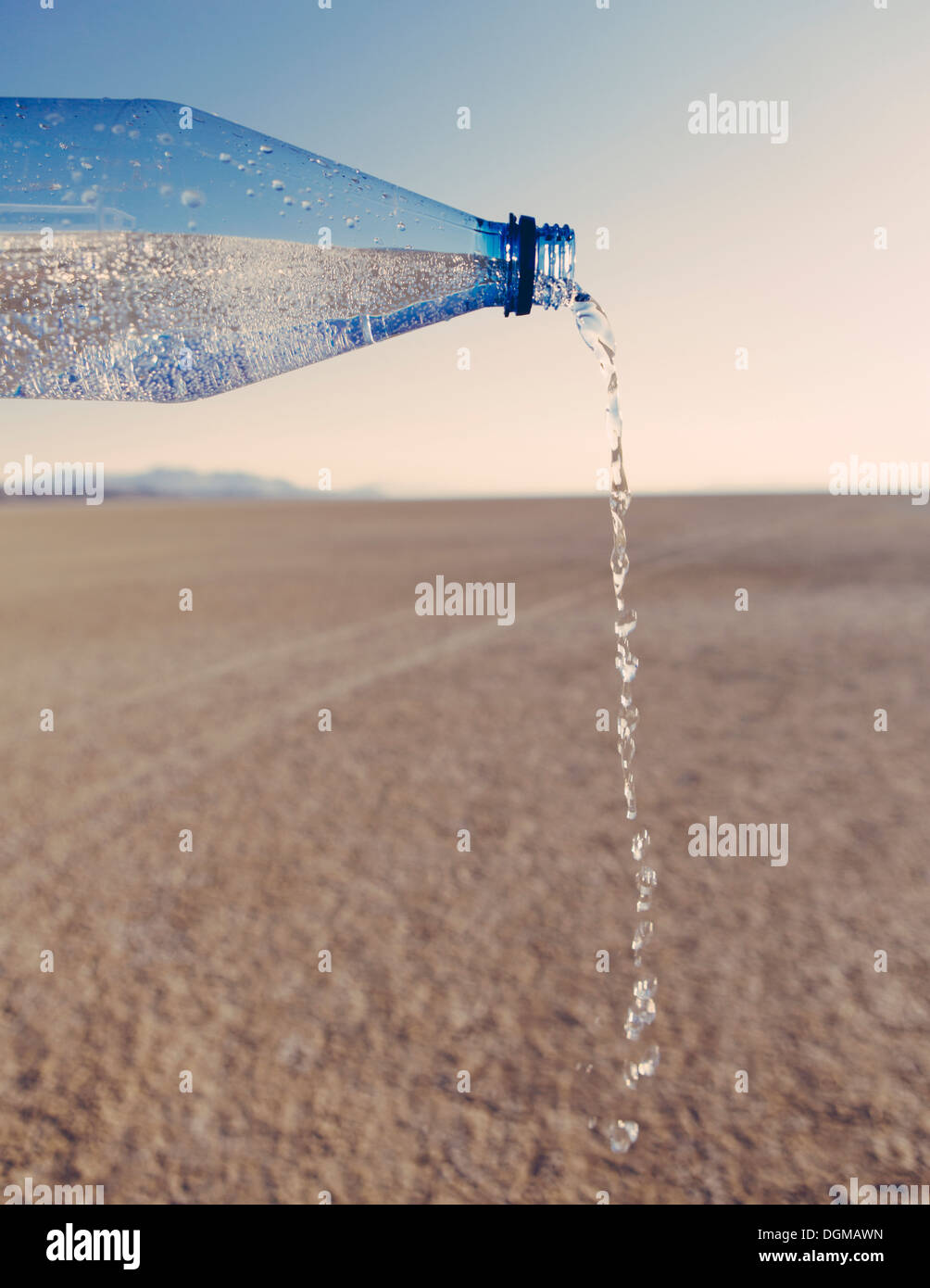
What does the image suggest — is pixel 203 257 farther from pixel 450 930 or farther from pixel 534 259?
pixel 450 930

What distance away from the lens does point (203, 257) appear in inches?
77.4

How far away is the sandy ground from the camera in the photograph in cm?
271

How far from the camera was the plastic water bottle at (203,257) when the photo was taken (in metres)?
1.78

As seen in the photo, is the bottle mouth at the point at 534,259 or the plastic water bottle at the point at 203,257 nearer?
the plastic water bottle at the point at 203,257

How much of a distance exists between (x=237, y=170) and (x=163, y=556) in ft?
75.7

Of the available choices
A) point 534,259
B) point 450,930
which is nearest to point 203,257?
point 534,259

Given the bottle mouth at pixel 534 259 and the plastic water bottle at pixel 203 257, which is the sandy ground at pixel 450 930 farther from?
the bottle mouth at pixel 534 259

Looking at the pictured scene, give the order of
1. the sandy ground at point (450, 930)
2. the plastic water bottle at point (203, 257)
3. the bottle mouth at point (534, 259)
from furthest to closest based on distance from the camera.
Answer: the sandy ground at point (450, 930) → the bottle mouth at point (534, 259) → the plastic water bottle at point (203, 257)

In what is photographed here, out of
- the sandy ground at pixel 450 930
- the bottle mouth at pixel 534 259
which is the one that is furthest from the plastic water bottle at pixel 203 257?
the sandy ground at pixel 450 930

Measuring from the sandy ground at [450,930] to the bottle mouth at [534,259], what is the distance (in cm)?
257

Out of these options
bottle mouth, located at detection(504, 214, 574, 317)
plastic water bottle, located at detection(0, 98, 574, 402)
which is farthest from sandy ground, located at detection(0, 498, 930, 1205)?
bottle mouth, located at detection(504, 214, 574, 317)
